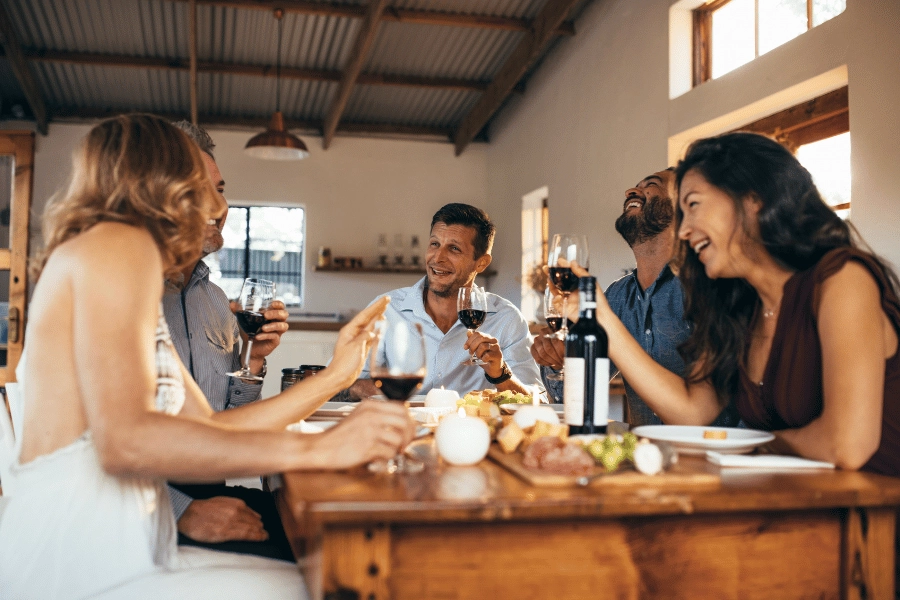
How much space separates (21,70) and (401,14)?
13.1 feet

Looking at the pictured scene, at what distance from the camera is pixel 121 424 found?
1.04 m

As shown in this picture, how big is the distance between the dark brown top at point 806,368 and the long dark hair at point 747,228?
0.09 metres

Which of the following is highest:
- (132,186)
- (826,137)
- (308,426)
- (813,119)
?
(813,119)

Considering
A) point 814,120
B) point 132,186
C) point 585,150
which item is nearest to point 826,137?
point 814,120

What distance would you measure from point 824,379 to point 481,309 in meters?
1.11

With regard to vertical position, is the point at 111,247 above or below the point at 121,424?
above

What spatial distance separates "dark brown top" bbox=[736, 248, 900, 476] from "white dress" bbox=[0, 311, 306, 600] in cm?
102

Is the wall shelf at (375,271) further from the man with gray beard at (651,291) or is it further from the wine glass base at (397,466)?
the wine glass base at (397,466)

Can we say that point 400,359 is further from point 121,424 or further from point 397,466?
point 121,424

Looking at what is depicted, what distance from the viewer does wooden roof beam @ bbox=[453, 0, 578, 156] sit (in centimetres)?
654

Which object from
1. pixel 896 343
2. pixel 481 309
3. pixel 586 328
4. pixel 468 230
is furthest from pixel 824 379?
pixel 468 230

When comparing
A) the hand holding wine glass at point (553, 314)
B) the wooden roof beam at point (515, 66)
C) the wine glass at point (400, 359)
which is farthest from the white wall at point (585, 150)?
the hand holding wine glass at point (553, 314)

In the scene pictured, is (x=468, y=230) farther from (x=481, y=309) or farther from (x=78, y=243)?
(x=78, y=243)

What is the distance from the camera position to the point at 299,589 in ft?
Result: 4.01
